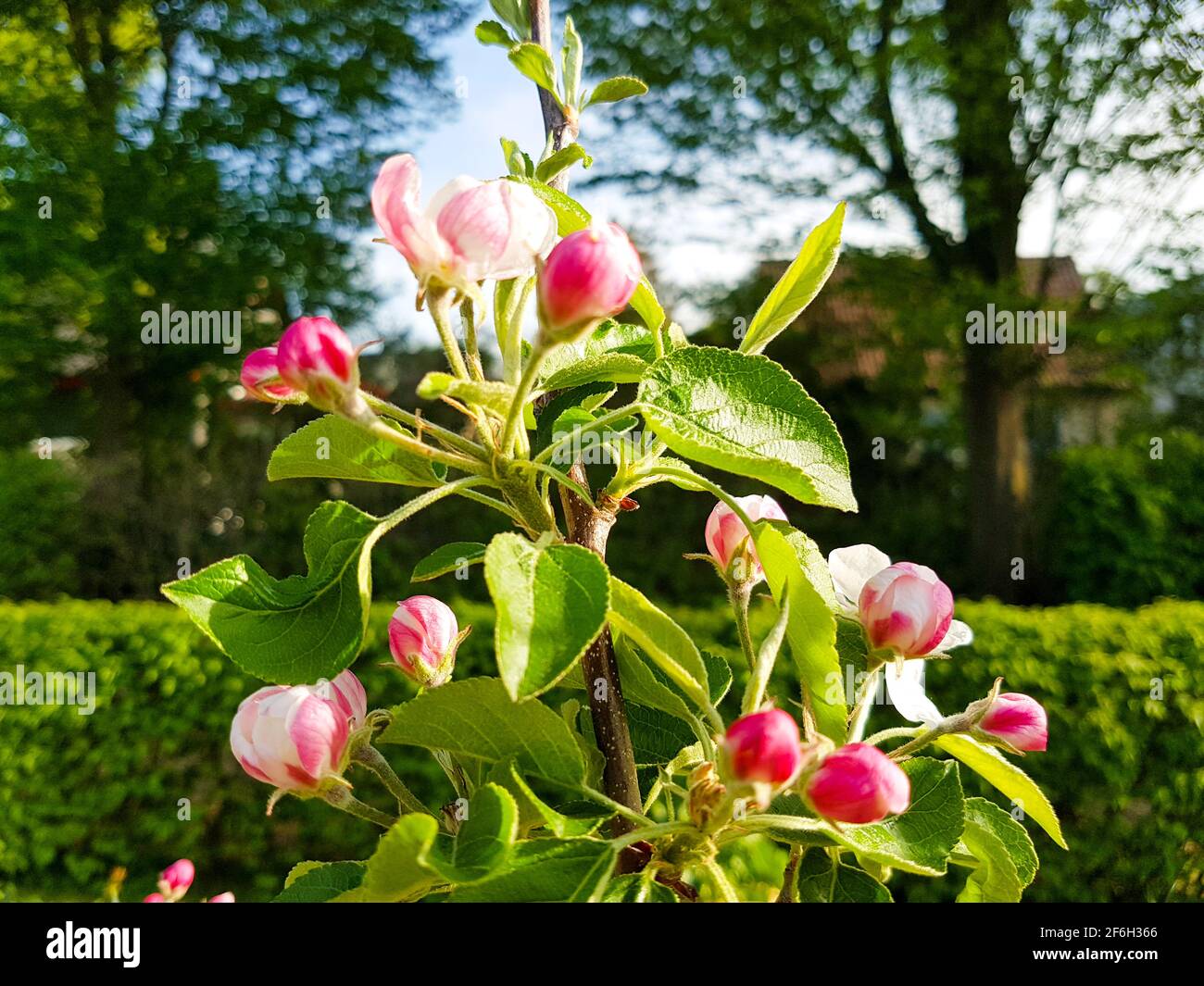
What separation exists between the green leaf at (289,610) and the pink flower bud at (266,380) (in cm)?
11

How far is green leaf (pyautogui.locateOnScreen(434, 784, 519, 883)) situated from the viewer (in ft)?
1.76

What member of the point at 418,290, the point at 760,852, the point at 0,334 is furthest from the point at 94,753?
the point at 0,334

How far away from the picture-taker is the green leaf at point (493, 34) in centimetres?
74

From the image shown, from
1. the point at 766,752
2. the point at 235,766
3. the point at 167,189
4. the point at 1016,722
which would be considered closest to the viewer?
the point at 766,752

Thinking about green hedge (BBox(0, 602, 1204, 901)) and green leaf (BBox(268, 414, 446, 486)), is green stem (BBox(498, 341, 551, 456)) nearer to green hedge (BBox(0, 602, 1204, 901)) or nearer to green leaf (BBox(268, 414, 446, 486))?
green leaf (BBox(268, 414, 446, 486))

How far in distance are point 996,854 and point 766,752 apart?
0.36m

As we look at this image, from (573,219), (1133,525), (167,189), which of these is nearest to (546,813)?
(573,219)

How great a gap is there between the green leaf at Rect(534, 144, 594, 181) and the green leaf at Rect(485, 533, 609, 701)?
0.28 meters

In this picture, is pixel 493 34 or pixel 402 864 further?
A: pixel 493 34

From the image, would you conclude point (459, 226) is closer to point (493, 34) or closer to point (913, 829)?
point (493, 34)

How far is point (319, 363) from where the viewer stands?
0.54 metres

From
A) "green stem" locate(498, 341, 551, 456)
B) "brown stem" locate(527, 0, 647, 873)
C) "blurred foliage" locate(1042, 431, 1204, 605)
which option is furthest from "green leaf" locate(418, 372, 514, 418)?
"blurred foliage" locate(1042, 431, 1204, 605)

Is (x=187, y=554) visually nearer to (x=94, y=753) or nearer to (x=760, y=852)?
(x=94, y=753)

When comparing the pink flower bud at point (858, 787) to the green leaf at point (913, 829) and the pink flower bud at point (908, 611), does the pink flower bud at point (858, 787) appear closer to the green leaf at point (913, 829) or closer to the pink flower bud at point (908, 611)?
the green leaf at point (913, 829)
